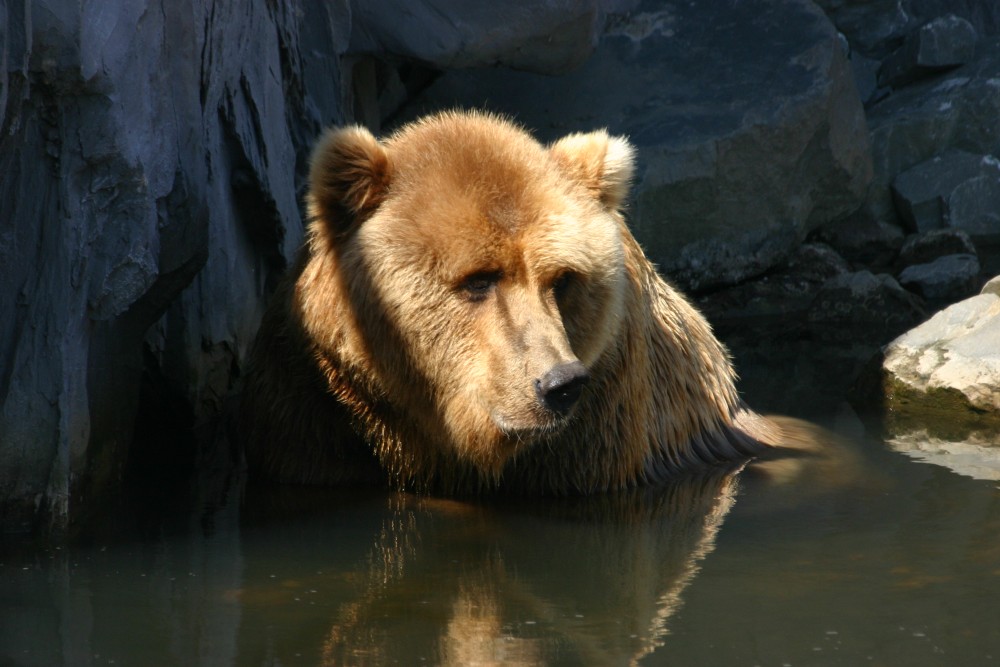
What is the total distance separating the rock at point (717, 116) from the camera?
402 inches

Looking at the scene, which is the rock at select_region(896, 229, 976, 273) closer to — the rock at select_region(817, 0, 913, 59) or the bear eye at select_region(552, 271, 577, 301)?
the rock at select_region(817, 0, 913, 59)

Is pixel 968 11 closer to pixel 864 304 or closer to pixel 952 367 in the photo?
pixel 864 304

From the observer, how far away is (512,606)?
407cm

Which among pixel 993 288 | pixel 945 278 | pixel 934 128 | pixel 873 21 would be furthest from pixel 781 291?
pixel 873 21

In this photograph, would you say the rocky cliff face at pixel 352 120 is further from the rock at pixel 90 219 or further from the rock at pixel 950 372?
the rock at pixel 950 372

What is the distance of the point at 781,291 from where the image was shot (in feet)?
35.0

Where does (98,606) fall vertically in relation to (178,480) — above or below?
below

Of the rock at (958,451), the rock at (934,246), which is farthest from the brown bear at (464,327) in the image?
the rock at (934,246)

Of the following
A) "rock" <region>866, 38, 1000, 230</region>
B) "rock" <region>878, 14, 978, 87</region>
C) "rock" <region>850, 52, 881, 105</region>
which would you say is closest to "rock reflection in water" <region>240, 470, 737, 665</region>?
"rock" <region>866, 38, 1000, 230</region>

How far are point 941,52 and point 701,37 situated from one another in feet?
10.4

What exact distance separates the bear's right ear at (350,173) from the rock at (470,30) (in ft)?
12.5

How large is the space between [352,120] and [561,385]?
5.02 m

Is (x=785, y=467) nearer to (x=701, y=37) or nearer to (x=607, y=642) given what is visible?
(x=607, y=642)

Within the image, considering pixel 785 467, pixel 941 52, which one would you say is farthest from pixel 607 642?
pixel 941 52
